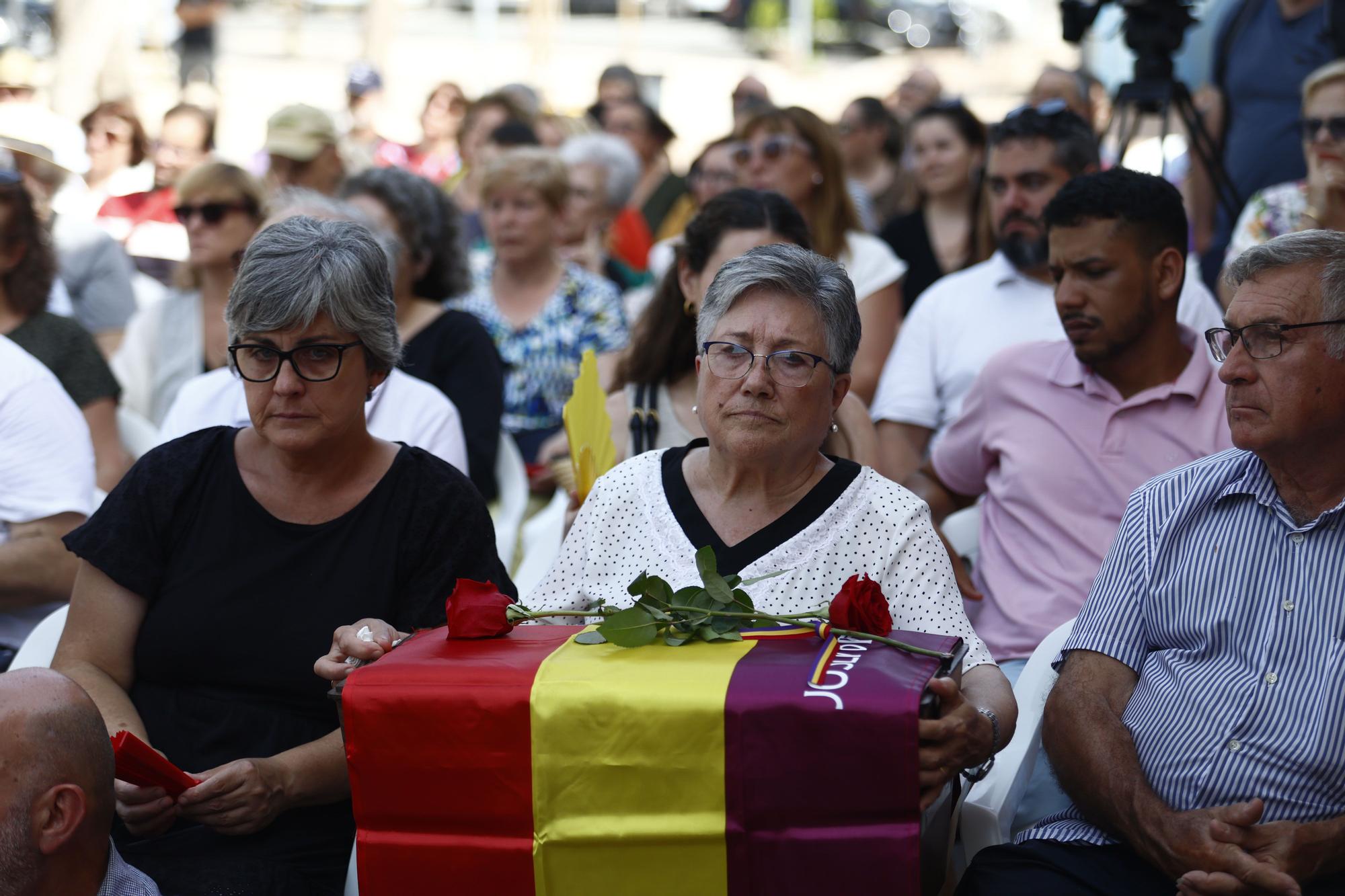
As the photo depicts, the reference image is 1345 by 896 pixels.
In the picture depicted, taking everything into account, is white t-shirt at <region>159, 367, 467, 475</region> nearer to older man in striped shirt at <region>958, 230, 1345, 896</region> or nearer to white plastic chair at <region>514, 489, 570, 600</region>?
white plastic chair at <region>514, 489, 570, 600</region>

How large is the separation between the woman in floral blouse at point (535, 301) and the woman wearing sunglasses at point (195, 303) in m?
0.96

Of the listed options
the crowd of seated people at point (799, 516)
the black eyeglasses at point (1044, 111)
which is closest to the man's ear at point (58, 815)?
the crowd of seated people at point (799, 516)

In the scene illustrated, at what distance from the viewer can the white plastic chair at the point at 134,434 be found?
15.1 feet

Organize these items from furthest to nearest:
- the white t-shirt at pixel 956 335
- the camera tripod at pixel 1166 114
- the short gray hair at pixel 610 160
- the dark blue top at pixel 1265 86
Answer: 1. the short gray hair at pixel 610 160
2. the dark blue top at pixel 1265 86
3. the camera tripod at pixel 1166 114
4. the white t-shirt at pixel 956 335

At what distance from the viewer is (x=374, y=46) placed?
19.2 metres

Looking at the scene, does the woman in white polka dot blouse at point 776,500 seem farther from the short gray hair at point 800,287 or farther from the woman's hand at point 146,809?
the woman's hand at point 146,809

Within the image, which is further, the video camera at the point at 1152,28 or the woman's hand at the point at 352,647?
the video camera at the point at 1152,28

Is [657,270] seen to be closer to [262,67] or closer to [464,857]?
[464,857]

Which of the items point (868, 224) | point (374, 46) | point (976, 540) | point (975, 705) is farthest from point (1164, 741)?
point (374, 46)

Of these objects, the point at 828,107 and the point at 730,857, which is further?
the point at 828,107

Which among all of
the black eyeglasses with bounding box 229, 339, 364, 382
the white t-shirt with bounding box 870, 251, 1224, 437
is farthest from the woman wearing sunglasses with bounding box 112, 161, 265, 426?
the white t-shirt with bounding box 870, 251, 1224, 437

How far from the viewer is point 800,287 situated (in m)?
2.78

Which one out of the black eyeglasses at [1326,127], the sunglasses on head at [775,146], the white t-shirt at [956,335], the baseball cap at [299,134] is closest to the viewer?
the black eyeglasses at [1326,127]

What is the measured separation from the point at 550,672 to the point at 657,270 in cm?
519
